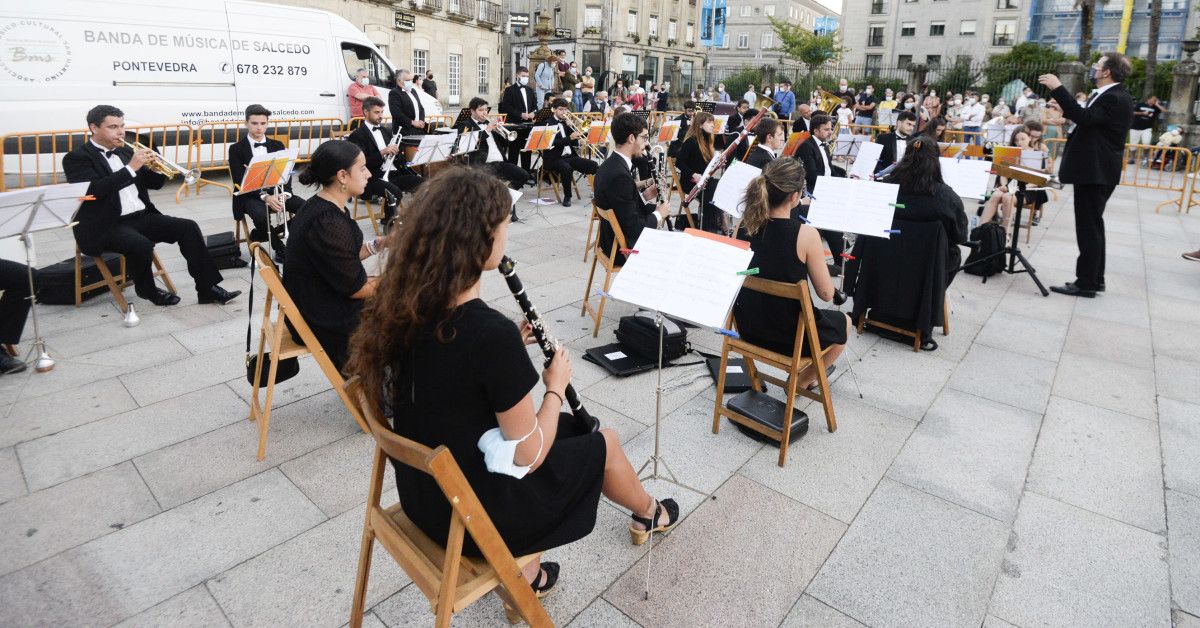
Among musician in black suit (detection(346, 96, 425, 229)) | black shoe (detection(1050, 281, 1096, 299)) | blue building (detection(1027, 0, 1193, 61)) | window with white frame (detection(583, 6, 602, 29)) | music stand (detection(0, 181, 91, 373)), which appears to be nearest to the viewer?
music stand (detection(0, 181, 91, 373))

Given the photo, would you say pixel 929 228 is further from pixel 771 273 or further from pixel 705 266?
pixel 705 266

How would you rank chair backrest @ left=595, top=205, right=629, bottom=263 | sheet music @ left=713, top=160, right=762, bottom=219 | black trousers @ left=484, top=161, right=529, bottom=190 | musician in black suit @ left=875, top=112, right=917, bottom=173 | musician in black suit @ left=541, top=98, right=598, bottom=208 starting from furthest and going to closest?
musician in black suit @ left=541, top=98, right=598, bottom=208
black trousers @ left=484, top=161, right=529, bottom=190
musician in black suit @ left=875, top=112, right=917, bottom=173
sheet music @ left=713, top=160, right=762, bottom=219
chair backrest @ left=595, top=205, right=629, bottom=263

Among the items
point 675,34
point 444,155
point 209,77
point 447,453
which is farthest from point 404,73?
point 675,34

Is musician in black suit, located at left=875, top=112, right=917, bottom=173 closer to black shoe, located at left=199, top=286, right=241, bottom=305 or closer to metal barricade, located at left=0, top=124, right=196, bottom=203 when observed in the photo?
black shoe, located at left=199, top=286, right=241, bottom=305

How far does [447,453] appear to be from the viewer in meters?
1.60

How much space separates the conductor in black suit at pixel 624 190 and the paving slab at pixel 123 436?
2.68 meters

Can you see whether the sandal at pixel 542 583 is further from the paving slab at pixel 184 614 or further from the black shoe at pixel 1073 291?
the black shoe at pixel 1073 291

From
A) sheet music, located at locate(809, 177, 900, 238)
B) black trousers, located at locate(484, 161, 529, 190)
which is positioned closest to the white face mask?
sheet music, located at locate(809, 177, 900, 238)

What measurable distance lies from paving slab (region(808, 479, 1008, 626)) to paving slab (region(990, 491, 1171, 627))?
0.09 m

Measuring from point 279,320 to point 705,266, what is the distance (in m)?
1.98

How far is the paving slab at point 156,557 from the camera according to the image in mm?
2303

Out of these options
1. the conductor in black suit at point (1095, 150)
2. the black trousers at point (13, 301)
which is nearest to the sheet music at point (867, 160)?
the conductor in black suit at point (1095, 150)

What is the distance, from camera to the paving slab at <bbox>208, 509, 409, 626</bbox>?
2277mm

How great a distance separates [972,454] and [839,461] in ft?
2.29
